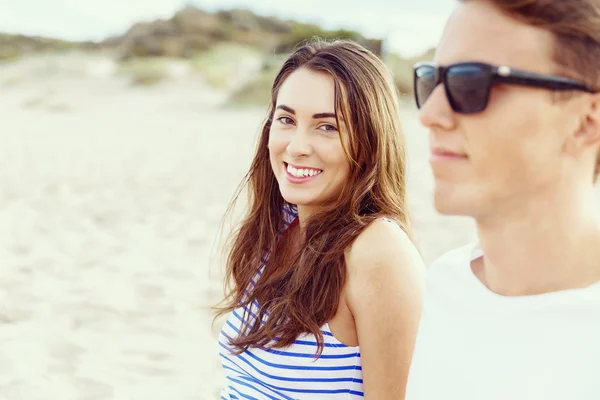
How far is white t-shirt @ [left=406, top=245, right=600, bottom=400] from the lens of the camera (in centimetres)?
121

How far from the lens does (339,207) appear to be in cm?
238

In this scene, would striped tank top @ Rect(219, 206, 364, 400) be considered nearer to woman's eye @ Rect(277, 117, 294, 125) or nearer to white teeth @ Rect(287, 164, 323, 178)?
white teeth @ Rect(287, 164, 323, 178)

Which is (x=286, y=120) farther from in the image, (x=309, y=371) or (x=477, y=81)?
(x=477, y=81)

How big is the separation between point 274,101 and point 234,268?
73 cm

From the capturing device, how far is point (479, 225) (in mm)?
1401

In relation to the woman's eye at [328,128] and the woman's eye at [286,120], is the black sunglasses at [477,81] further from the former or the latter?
the woman's eye at [286,120]

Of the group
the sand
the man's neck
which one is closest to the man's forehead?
the man's neck

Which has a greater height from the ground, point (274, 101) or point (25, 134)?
point (274, 101)

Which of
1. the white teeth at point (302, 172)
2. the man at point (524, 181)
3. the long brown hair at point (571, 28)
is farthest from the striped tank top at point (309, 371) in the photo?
the long brown hair at point (571, 28)

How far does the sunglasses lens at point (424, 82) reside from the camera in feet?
4.59

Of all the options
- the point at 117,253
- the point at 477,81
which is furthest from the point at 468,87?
the point at 117,253

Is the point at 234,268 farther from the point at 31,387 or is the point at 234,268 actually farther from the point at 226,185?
the point at 226,185

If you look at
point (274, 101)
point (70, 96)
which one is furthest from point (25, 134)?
point (274, 101)

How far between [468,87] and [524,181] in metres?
0.21
